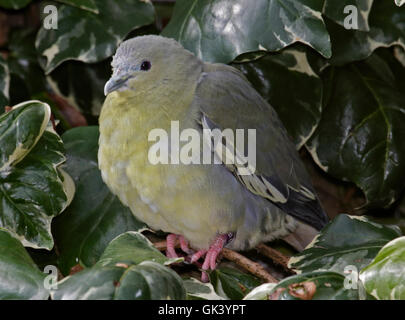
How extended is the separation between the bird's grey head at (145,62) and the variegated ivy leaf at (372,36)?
1.76ft

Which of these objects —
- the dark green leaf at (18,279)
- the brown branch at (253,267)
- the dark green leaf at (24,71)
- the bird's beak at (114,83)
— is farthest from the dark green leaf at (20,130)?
the dark green leaf at (24,71)

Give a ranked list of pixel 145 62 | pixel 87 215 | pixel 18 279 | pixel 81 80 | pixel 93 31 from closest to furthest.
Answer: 1. pixel 18 279
2. pixel 145 62
3. pixel 87 215
4. pixel 93 31
5. pixel 81 80

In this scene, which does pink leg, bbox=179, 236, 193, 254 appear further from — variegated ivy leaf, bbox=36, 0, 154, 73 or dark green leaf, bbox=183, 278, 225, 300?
variegated ivy leaf, bbox=36, 0, 154, 73

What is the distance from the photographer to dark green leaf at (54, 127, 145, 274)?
1764 mm

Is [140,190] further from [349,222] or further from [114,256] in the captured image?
[349,222]

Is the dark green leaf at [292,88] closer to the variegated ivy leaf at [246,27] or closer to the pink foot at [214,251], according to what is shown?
the variegated ivy leaf at [246,27]

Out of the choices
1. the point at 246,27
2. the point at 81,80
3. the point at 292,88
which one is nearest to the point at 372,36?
the point at 292,88

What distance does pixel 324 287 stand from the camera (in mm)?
1156

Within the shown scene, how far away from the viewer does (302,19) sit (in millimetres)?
1696

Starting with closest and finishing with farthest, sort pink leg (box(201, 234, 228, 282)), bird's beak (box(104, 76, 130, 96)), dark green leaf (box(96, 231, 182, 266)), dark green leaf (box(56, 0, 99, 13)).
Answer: dark green leaf (box(96, 231, 182, 266)) → bird's beak (box(104, 76, 130, 96)) → pink leg (box(201, 234, 228, 282)) → dark green leaf (box(56, 0, 99, 13))

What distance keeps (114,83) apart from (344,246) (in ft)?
2.05

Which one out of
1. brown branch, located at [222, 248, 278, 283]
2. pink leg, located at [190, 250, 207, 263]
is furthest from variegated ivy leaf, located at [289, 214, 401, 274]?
pink leg, located at [190, 250, 207, 263]

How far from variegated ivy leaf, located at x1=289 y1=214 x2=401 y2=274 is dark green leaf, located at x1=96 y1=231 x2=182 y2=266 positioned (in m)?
0.32

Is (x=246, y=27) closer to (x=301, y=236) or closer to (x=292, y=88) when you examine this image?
(x=292, y=88)
